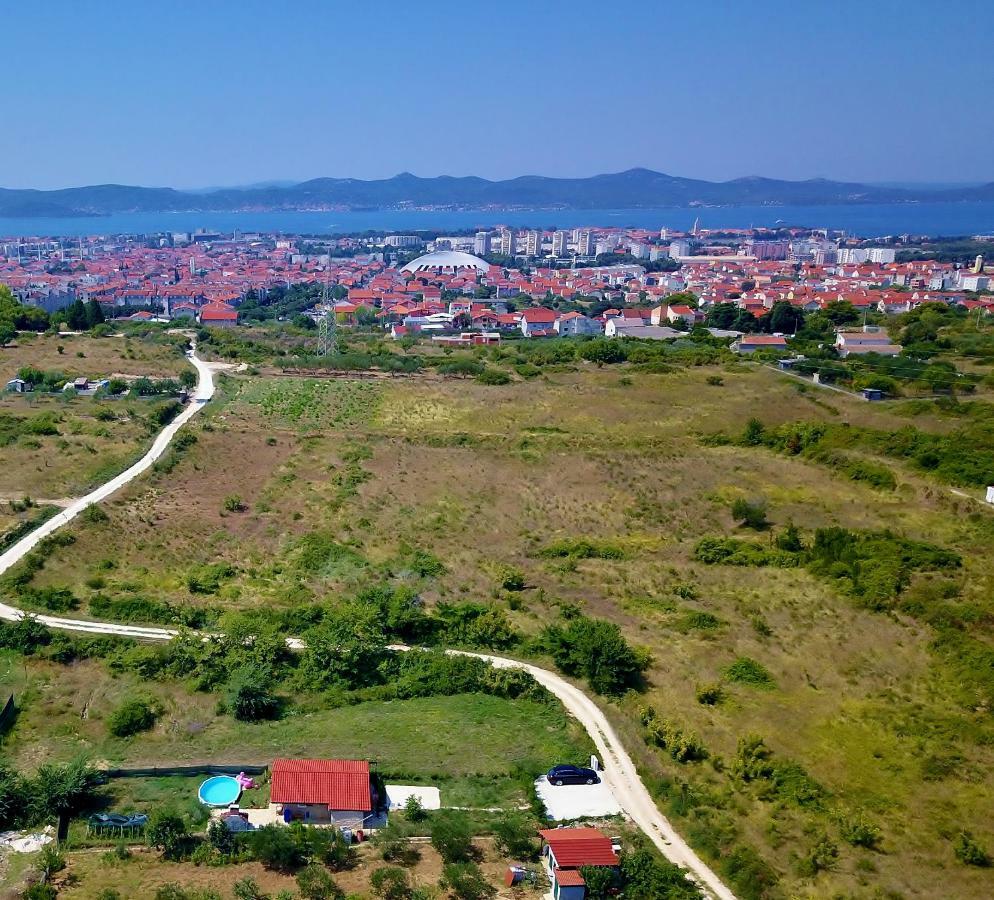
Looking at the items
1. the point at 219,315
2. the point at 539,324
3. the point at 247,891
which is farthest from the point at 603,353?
the point at 247,891

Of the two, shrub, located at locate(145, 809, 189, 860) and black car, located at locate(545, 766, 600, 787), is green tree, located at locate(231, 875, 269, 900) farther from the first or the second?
black car, located at locate(545, 766, 600, 787)

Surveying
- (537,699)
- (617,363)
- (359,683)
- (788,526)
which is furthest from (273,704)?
(617,363)

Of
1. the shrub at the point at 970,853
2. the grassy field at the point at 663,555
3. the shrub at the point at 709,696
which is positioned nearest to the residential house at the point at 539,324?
the grassy field at the point at 663,555

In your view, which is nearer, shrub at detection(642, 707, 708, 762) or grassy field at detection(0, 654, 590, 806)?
grassy field at detection(0, 654, 590, 806)

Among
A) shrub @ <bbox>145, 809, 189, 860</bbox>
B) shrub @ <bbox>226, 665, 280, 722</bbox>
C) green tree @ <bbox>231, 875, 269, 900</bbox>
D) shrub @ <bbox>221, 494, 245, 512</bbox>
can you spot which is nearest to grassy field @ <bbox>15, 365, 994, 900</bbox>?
shrub @ <bbox>221, 494, 245, 512</bbox>

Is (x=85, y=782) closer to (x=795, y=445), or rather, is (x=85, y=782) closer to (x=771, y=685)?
(x=771, y=685)

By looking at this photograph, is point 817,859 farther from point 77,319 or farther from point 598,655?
point 77,319

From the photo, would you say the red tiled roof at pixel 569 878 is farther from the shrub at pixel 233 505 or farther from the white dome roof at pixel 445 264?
the white dome roof at pixel 445 264
